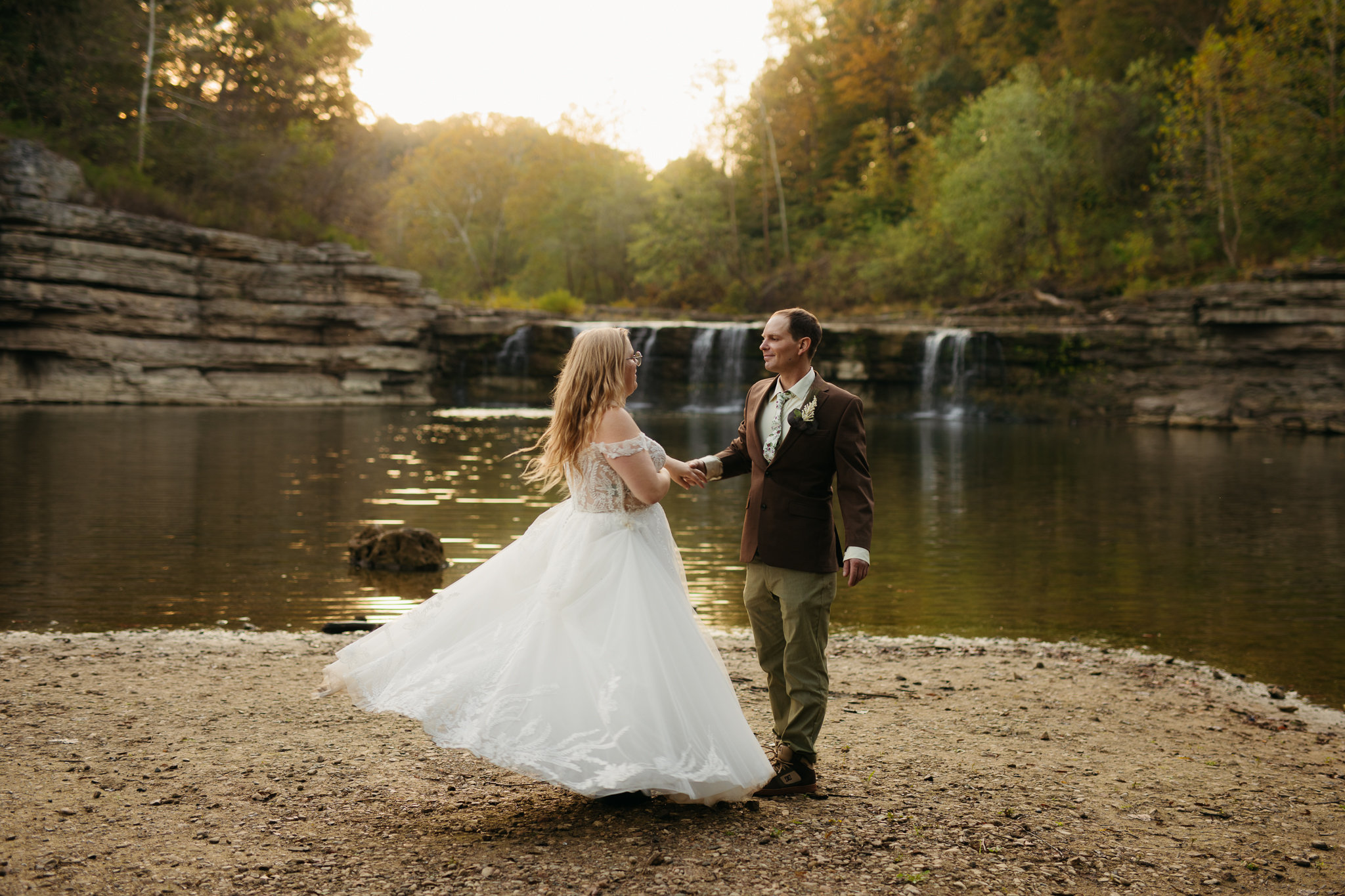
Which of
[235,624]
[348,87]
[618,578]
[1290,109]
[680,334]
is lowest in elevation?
[235,624]

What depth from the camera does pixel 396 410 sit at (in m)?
39.1

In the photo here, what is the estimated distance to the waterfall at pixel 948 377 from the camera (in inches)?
1564

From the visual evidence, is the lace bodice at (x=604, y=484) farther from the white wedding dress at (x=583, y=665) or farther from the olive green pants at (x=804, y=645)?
the olive green pants at (x=804, y=645)

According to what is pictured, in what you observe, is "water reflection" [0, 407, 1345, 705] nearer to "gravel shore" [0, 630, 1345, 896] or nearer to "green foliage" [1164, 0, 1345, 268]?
"gravel shore" [0, 630, 1345, 896]

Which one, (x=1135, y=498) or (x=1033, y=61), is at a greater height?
(x=1033, y=61)

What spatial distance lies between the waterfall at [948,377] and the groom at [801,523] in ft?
119

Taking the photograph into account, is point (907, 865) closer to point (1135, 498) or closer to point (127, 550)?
point (127, 550)

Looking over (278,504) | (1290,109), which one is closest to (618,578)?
(278,504)

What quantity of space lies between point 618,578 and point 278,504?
12389 mm

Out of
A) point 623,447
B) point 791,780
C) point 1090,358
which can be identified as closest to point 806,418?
point 623,447

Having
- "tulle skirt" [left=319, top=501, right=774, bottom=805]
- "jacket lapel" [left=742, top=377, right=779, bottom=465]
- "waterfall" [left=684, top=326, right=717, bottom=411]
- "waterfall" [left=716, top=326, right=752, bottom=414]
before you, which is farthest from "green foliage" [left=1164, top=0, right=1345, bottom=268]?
"tulle skirt" [left=319, top=501, right=774, bottom=805]

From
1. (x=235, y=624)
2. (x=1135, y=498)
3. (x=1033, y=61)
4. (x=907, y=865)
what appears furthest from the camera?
(x=1033, y=61)

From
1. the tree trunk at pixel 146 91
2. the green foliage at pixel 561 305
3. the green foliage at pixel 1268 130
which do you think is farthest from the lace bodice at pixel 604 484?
the green foliage at pixel 561 305

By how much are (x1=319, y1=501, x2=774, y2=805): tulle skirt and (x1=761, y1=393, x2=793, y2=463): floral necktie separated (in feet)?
2.10
